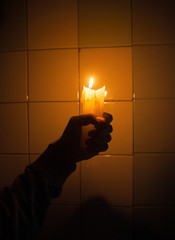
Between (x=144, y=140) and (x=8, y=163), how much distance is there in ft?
2.22

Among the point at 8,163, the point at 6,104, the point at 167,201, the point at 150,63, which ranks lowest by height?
the point at 167,201

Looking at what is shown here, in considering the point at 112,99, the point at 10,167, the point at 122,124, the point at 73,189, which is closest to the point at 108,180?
the point at 73,189

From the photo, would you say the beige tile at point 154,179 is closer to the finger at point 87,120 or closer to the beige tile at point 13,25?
the finger at point 87,120

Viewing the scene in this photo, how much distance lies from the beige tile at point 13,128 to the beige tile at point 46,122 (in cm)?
4

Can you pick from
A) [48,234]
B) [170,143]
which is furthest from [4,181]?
[170,143]

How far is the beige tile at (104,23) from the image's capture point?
657 millimetres

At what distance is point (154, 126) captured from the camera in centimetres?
66

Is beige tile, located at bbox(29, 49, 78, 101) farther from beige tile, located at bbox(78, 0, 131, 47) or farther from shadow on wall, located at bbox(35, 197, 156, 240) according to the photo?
→ shadow on wall, located at bbox(35, 197, 156, 240)

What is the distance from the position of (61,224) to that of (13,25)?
1.01m

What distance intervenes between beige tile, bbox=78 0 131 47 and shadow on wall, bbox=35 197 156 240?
753mm

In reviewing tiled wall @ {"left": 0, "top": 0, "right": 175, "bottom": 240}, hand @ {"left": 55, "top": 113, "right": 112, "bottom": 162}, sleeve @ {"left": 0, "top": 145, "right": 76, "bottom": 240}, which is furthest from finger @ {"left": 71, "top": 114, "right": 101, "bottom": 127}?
tiled wall @ {"left": 0, "top": 0, "right": 175, "bottom": 240}

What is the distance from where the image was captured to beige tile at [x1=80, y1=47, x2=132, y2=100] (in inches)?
25.9

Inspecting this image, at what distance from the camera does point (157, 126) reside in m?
0.66

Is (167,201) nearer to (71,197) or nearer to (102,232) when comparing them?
(102,232)
